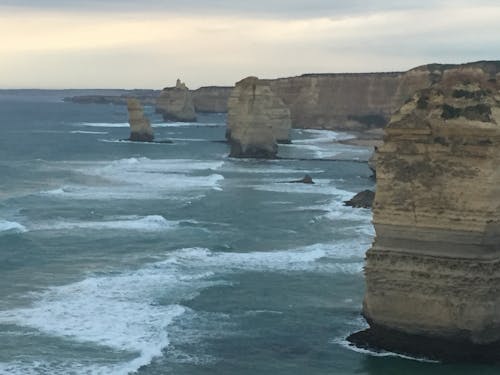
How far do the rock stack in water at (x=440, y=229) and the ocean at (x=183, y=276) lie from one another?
0.91 metres

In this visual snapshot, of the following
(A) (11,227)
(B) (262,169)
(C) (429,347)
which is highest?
(C) (429,347)

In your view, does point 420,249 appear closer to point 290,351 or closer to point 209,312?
point 290,351

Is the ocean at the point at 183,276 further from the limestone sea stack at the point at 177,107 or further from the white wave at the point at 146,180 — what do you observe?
the limestone sea stack at the point at 177,107

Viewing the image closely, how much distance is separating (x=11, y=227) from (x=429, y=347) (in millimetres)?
22822

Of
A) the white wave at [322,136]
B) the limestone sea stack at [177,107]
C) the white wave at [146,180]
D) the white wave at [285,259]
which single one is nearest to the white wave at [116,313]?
the white wave at [285,259]

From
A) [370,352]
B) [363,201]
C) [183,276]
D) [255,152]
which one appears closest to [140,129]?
[255,152]

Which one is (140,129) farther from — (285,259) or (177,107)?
(285,259)

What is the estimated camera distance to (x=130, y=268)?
31.2m

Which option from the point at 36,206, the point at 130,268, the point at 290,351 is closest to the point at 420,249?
the point at 290,351

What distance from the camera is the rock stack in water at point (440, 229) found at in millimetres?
21156

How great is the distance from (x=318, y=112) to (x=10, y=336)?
11233 cm

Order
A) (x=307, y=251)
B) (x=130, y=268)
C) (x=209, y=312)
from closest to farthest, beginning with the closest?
(x=209, y=312)
(x=130, y=268)
(x=307, y=251)

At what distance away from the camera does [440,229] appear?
21.6 meters

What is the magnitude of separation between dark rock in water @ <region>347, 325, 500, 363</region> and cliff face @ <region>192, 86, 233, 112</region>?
16336 cm
